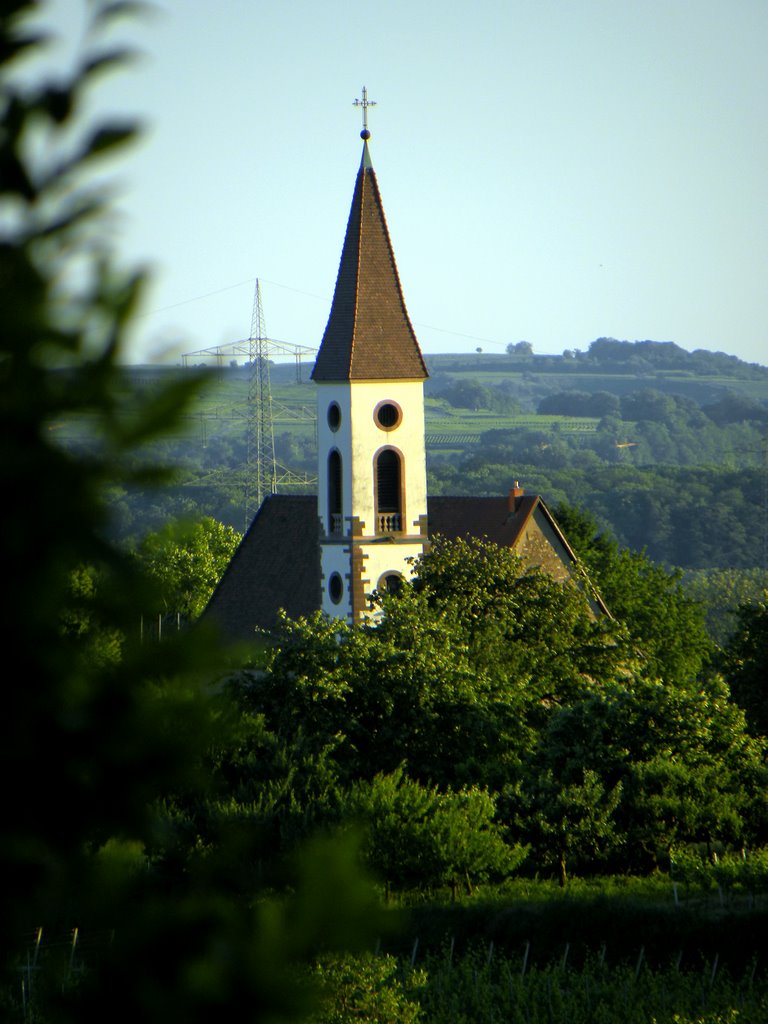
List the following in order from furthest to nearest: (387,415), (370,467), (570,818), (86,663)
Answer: (387,415) < (370,467) < (570,818) < (86,663)

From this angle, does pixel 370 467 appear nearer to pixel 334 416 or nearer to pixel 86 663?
pixel 334 416

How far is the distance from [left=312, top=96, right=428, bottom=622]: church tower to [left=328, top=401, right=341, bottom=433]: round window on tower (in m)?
0.03

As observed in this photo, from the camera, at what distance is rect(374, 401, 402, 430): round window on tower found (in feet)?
139

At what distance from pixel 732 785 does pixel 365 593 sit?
15.2m

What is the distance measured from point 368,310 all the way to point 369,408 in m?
2.57

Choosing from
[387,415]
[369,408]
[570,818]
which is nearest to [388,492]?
[387,415]

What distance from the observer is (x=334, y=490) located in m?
42.5

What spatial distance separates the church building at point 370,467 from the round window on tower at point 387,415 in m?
0.03

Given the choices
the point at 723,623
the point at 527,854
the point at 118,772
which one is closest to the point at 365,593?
the point at 527,854

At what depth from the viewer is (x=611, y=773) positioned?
26.8 metres

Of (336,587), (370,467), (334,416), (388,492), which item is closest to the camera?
(336,587)

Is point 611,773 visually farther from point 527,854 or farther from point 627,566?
A: point 627,566

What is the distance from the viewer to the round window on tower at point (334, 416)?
139ft

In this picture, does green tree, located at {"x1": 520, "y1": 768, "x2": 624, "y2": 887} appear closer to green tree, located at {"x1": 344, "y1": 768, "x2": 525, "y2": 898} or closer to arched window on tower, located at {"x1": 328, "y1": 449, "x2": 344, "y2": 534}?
green tree, located at {"x1": 344, "y1": 768, "x2": 525, "y2": 898}
